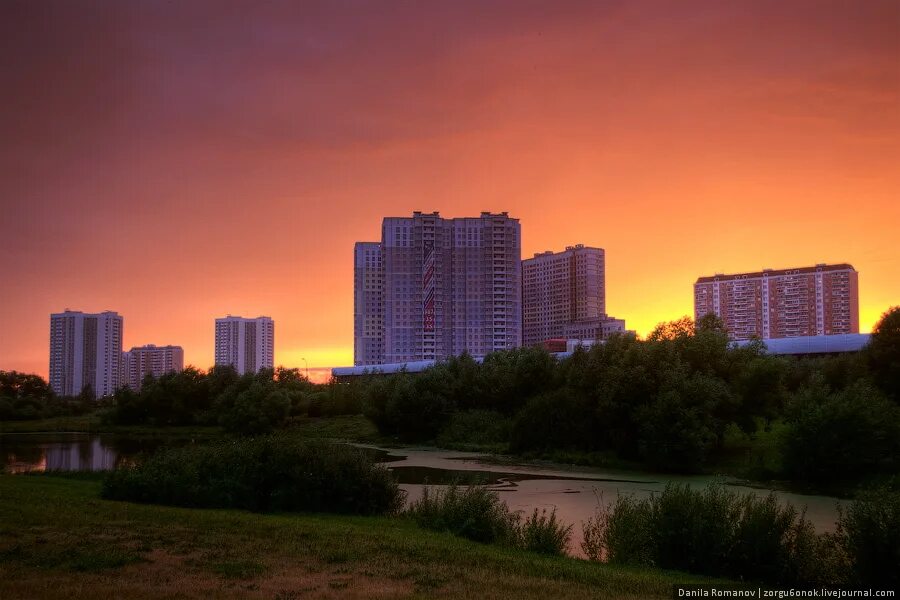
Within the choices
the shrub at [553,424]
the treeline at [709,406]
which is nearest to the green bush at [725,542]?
the treeline at [709,406]

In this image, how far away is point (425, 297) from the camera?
105812 millimetres

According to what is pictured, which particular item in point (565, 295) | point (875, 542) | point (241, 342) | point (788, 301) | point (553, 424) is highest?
point (565, 295)

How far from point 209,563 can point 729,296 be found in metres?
108

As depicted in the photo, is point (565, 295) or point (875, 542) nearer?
point (875, 542)

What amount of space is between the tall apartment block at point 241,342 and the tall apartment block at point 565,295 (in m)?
57.2

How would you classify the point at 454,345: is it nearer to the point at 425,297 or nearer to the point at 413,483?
the point at 425,297

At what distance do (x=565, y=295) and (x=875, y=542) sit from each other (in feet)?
362

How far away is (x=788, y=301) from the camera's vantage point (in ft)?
335

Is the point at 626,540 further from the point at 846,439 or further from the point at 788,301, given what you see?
the point at 788,301

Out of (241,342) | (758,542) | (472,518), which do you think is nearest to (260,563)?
(472,518)

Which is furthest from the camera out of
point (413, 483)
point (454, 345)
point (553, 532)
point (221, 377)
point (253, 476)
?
point (454, 345)

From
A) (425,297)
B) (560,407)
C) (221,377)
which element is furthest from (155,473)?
(425,297)

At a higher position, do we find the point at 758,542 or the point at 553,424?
the point at 758,542

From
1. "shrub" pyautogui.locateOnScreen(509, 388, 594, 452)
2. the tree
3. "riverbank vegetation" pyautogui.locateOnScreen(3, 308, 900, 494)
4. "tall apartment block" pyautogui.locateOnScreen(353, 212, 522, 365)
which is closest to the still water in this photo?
"riverbank vegetation" pyautogui.locateOnScreen(3, 308, 900, 494)
